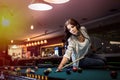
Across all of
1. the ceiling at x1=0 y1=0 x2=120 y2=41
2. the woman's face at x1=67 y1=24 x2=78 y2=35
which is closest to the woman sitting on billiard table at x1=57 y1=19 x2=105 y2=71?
the woman's face at x1=67 y1=24 x2=78 y2=35

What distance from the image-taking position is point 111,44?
6008 millimetres

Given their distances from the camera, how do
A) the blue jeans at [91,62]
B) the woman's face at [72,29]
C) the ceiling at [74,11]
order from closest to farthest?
the woman's face at [72,29]
the blue jeans at [91,62]
the ceiling at [74,11]

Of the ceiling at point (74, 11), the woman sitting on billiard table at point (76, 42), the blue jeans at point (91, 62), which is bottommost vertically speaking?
the blue jeans at point (91, 62)

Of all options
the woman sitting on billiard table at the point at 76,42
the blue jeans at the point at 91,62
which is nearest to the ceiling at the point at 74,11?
the woman sitting on billiard table at the point at 76,42

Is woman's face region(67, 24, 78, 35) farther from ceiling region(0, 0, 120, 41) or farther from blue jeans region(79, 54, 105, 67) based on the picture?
ceiling region(0, 0, 120, 41)

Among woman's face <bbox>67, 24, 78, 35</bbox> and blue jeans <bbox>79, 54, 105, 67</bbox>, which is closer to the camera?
woman's face <bbox>67, 24, 78, 35</bbox>

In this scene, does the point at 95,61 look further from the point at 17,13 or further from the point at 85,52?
the point at 17,13

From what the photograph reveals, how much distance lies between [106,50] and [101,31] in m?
0.71

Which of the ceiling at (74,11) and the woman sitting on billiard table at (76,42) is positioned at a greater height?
the ceiling at (74,11)

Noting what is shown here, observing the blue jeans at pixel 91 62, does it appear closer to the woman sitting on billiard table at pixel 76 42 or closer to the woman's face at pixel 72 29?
the woman sitting on billiard table at pixel 76 42

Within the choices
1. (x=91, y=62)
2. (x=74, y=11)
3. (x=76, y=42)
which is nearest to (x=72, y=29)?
(x=76, y=42)

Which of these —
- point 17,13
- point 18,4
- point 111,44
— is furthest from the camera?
point 111,44

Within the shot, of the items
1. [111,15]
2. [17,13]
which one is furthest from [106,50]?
[17,13]

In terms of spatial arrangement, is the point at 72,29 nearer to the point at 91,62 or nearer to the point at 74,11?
the point at 91,62
